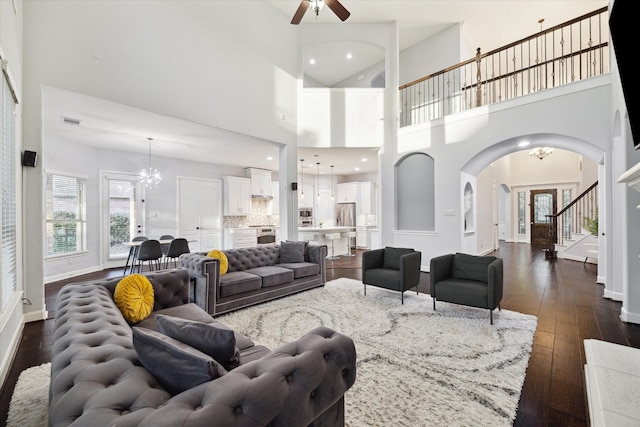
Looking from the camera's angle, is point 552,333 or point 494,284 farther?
point 494,284

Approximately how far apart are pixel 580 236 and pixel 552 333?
6.30 metres

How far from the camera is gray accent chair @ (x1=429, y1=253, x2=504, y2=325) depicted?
3314 millimetres

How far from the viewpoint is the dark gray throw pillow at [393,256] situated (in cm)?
459

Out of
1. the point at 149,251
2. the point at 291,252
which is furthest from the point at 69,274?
the point at 291,252

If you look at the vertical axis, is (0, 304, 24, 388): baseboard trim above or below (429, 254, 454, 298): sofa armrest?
below

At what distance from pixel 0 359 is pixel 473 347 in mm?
4066

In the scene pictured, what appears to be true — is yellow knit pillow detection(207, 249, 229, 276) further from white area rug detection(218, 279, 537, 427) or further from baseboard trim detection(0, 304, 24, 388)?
baseboard trim detection(0, 304, 24, 388)

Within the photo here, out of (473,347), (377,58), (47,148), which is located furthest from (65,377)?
(377,58)

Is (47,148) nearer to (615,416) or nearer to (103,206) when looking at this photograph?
(103,206)

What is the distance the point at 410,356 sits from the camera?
102 inches

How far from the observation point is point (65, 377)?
1.06 meters

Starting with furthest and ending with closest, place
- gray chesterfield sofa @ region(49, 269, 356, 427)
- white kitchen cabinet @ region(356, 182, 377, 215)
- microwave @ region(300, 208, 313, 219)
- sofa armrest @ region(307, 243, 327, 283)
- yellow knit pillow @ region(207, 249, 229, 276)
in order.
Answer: microwave @ region(300, 208, 313, 219) → white kitchen cabinet @ region(356, 182, 377, 215) → sofa armrest @ region(307, 243, 327, 283) → yellow knit pillow @ region(207, 249, 229, 276) → gray chesterfield sofa @ region(49, 269, 356, 427)

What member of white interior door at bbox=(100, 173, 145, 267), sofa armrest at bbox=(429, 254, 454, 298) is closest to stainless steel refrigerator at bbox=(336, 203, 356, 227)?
white interior door at bbox=(100, 173, 145, 267)

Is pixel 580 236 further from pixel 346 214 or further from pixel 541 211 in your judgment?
pixel 346 214
